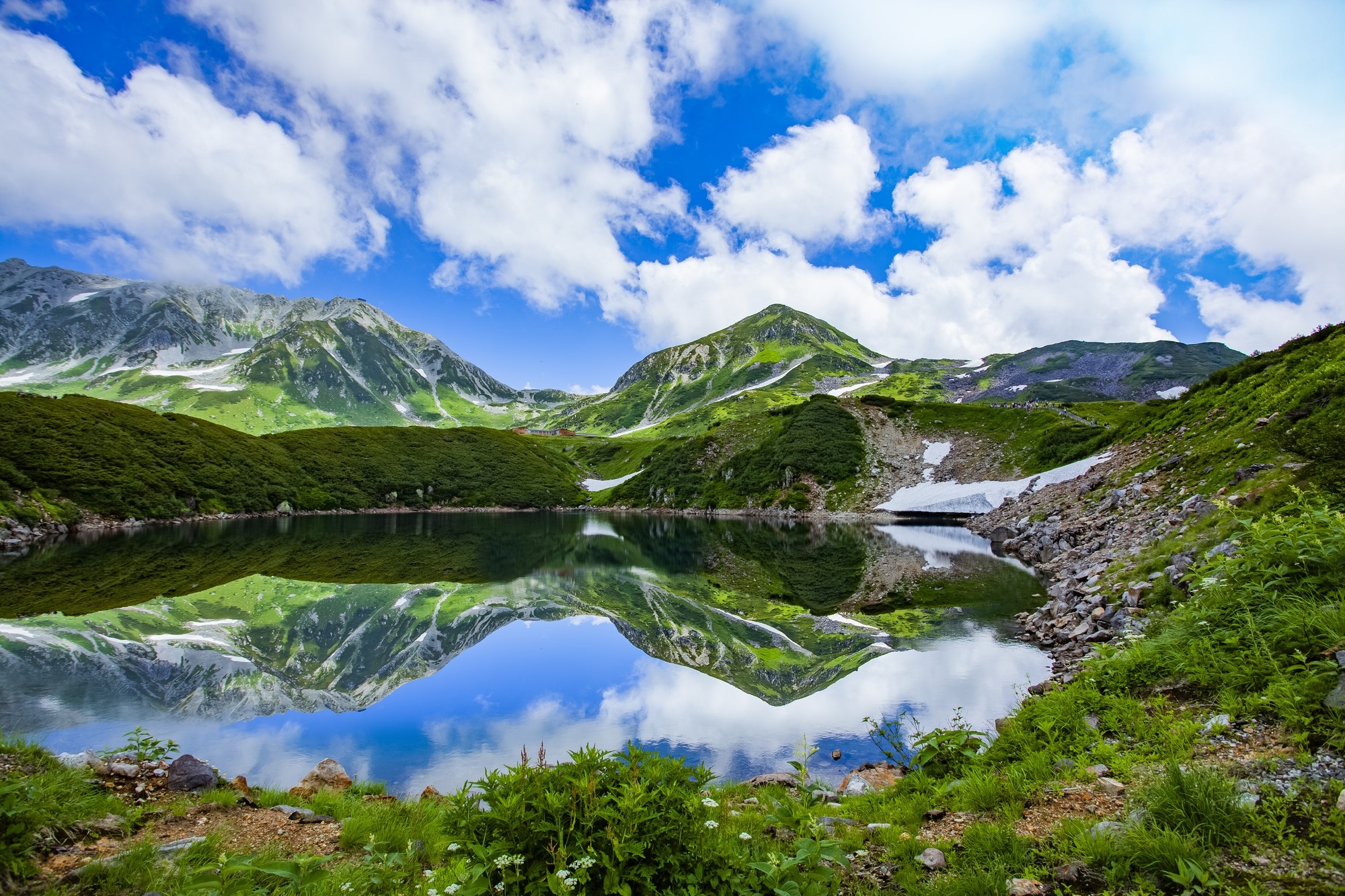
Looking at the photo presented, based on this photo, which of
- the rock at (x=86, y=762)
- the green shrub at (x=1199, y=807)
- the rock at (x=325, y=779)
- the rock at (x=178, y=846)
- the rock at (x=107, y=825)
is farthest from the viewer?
the rock at (x=325, y=779)

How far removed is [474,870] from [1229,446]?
34.7 m

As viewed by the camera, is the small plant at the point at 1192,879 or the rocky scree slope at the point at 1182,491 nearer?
the small plant at the point at 1192,879

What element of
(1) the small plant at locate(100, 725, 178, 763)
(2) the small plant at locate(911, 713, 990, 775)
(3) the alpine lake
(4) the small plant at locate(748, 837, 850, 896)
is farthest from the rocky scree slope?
(1) the small plant at locate(100, 725, 178, 763)

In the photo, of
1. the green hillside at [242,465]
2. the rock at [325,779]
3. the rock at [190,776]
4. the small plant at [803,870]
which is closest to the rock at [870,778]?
the small plant at [803,870]

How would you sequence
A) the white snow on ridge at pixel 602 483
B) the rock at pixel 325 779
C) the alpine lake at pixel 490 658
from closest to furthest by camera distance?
1. the rock at pixel 325 779
2. the alpine lake at pixel 490 658
3. the white snow on ridge at pixel 602 483

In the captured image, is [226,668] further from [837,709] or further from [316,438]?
[316,438]

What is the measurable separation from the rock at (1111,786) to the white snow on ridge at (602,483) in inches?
5700

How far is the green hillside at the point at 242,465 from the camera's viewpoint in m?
73.4

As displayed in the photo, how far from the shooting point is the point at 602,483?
163 meters

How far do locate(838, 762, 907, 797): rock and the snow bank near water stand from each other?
6119 cm

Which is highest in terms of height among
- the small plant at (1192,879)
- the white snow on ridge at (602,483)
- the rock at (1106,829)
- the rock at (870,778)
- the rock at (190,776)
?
the white snow on ridge at (602,483)

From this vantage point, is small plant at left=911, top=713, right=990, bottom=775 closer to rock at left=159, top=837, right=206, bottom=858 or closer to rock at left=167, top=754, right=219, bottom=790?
rock at left=159, top=837, right=206, bottom=858

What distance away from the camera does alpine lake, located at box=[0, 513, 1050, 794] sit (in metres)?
13.9

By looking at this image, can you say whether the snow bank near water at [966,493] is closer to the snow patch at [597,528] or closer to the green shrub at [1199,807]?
the snow patch at [597,528]
